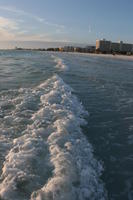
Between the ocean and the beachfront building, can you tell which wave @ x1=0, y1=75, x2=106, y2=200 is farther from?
the beachfront building

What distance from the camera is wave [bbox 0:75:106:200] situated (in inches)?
124

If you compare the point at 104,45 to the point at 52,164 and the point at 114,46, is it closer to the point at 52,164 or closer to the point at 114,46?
the point at 114,46

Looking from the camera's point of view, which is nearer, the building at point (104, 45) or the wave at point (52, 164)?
the wave at point (52, 164)

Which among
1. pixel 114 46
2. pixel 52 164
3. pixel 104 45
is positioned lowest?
pixel 52 164

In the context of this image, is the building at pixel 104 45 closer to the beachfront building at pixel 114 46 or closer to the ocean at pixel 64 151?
the beachfront building at pixel 114 46

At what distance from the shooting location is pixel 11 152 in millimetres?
4137

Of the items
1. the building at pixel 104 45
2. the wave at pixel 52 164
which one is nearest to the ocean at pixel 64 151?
the wave at pixel 52 164

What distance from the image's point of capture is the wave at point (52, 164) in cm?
316

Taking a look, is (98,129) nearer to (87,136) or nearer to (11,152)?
(87,136)

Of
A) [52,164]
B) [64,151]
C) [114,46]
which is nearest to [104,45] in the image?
[114,46]

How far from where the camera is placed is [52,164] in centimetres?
379

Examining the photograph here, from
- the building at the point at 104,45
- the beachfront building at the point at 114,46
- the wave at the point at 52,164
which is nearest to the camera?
the wave at the point at 52,164

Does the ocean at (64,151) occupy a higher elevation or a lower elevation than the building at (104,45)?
lower

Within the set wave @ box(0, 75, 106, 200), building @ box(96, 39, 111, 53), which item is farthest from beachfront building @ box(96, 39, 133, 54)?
wave @ box(0, 75, 106, 200)
